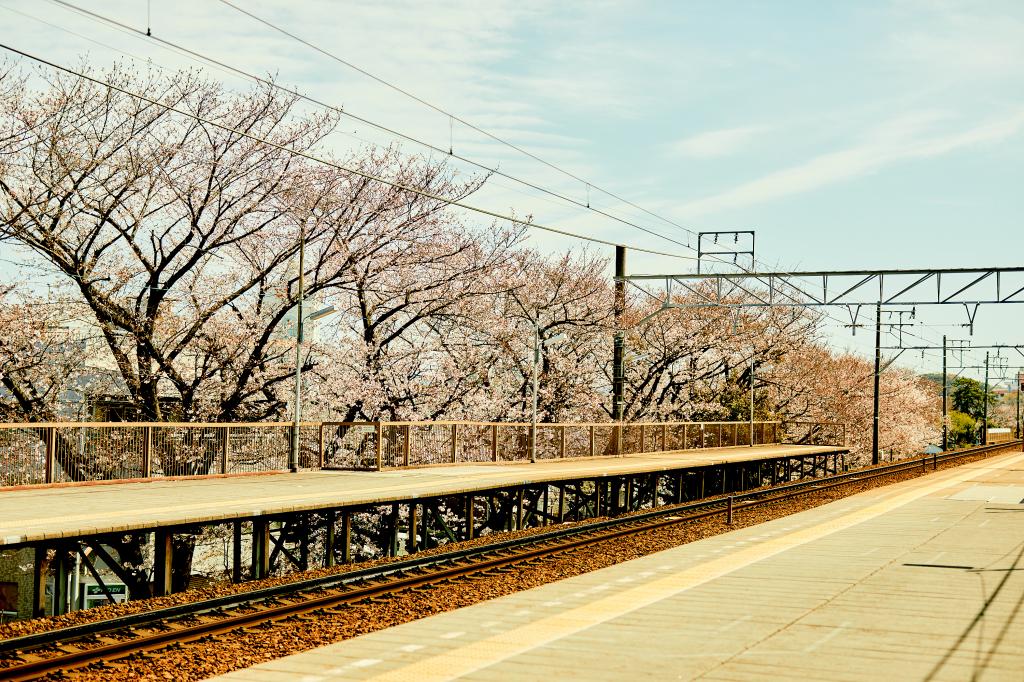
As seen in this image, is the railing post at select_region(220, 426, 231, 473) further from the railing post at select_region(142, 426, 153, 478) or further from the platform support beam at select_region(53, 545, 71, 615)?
the platform support beam at select_region(53, 545, 71, 615)

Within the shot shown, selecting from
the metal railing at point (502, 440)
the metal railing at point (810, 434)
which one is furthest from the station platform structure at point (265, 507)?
the metal railing at point (810, 434)

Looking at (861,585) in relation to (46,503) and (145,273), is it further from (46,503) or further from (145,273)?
(145,273)

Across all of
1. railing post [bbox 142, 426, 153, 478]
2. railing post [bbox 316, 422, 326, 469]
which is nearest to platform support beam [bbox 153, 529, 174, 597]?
railing post [bbox 142, 426, 153, 478]

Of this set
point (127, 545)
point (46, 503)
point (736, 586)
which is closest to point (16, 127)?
point (127, 545)

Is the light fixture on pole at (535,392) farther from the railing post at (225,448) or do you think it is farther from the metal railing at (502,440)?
the railing post at (225,448)

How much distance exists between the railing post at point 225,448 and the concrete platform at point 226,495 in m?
0.40

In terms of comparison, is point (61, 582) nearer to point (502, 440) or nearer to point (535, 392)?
point (535, 392)

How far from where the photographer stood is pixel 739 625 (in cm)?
1145

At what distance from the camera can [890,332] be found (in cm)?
6512

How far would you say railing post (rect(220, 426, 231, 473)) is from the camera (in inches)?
1032

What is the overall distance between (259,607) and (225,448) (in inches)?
457

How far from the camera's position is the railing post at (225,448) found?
86.0ft

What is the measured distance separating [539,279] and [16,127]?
79.8 feet

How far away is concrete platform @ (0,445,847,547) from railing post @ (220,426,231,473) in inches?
15.9
